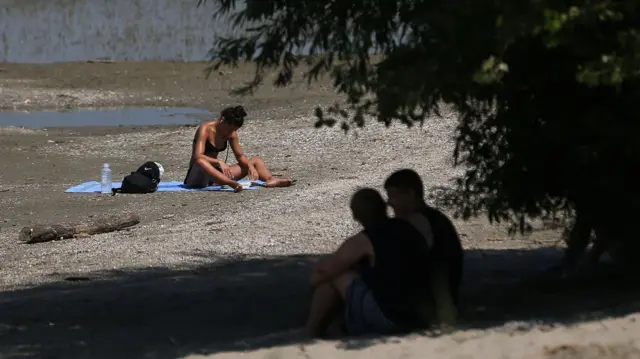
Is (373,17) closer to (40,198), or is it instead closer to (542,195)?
(542,195)

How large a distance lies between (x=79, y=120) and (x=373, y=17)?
59.7 feet

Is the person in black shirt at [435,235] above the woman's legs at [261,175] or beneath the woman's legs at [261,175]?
above

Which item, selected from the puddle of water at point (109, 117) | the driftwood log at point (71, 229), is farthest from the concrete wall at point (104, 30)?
the driftwood log at point (71, 229)

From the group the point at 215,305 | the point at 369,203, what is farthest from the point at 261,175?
the point at 369,203

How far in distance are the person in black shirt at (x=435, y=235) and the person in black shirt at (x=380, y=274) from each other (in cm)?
8

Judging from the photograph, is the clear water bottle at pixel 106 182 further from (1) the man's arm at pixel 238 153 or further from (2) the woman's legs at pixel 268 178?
(2) the woman's legs at pixel 268 178

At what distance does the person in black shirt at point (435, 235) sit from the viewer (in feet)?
23.8

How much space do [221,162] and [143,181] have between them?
90 centimetres

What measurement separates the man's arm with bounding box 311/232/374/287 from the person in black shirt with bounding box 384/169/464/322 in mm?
282

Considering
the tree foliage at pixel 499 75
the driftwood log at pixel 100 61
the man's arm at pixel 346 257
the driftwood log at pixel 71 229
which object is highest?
the tree foliage at pixel 499 75

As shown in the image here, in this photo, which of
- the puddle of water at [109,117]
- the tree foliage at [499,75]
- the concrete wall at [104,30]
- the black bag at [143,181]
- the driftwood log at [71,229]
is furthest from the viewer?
the concrete wall at [104,30]

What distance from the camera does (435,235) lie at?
732 cm

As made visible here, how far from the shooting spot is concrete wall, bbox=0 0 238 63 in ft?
110

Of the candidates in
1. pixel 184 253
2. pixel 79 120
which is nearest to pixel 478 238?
pixel 184 253
